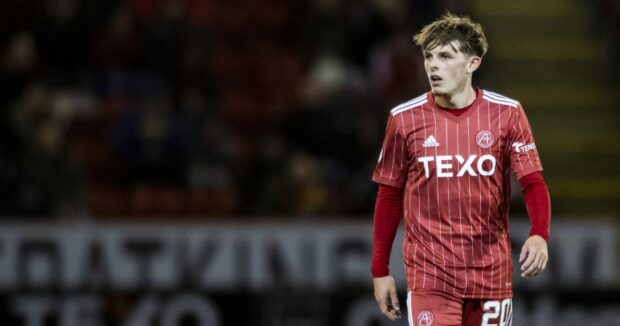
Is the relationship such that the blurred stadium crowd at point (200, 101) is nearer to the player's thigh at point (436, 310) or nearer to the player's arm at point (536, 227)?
the player's thigh at point (436, 310)

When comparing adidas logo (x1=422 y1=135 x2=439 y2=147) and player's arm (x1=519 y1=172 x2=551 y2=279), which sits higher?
adidas logo (x1=422 y1=135 x2=439 y2=147)

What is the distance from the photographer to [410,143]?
17.2ft

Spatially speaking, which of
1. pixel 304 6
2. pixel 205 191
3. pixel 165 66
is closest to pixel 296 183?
pixel 205 191

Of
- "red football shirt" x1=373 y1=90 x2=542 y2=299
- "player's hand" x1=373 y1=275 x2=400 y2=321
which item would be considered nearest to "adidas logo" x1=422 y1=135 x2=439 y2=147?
"red football shirt" x1=373 y1=90 x2=542 y2=299

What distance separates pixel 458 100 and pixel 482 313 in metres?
0.90

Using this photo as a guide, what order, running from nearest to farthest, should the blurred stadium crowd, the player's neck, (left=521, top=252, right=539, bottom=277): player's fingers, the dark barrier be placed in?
→ 1. (left=521, top=252, right=539, bottom=277): player's fingers
2. the player's neck
3. the dark barrier
4. the blurred stadium crowd

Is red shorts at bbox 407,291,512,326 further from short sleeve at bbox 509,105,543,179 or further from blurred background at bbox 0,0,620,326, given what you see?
blurred background at bbox 0,0,620,326

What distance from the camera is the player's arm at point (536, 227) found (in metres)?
4.77

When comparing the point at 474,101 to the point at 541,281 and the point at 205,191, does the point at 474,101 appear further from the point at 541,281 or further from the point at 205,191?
the point at 205,191

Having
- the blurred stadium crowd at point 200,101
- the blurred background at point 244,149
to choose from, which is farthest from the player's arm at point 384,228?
the blurred stadium crowd at point 200,101

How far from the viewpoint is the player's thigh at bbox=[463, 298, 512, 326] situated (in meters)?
5.18

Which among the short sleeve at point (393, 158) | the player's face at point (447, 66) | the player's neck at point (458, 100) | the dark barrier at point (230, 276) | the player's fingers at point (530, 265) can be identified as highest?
the player's face at point (447, 66)

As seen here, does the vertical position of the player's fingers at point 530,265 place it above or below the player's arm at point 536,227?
below

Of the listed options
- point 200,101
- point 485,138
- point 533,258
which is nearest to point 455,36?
point 485,138
